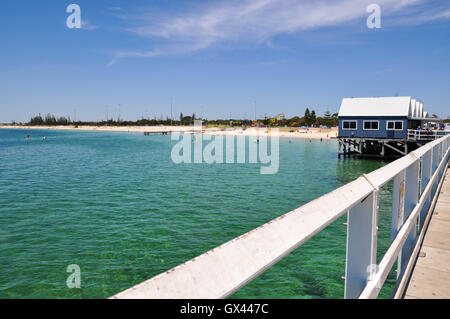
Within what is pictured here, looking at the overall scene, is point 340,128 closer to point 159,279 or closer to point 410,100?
point 410,100

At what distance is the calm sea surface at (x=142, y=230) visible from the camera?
10.2 m

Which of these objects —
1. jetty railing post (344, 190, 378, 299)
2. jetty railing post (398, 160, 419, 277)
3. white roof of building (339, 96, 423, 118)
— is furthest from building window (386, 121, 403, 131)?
jetty railing post (344, 190, 378, 299)

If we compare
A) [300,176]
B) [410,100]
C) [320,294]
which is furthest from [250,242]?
[410,100]

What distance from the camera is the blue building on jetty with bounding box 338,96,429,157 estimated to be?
3844cm

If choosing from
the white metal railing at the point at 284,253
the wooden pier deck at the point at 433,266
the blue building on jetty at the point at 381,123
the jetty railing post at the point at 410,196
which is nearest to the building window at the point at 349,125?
the blue building on jetty at the point at 381,123

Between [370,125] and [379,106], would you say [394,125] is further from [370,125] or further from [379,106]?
[379,106]

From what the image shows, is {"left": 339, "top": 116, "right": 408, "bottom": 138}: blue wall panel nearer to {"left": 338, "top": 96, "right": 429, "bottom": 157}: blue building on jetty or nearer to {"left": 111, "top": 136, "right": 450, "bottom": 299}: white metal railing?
{"left": 338, "top": 96, "right": 429, "bottom": 157}: blue building on jetty

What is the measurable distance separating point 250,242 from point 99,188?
1046 inches

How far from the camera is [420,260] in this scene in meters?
3.89

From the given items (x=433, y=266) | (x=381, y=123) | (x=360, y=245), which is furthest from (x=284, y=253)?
(x=381, y=123)

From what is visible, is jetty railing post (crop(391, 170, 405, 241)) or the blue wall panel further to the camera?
the blue wall panel

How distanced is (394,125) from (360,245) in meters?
41.6

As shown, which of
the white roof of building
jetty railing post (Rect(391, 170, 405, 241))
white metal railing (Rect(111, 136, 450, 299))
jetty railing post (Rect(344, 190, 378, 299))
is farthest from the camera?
the white roof of building

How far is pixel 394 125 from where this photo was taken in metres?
38.8
